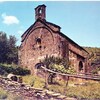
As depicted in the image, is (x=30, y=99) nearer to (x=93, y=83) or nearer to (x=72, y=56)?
(x=93, y=83)

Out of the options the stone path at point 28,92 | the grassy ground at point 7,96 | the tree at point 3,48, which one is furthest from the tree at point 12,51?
the grassy ground at point 7,96

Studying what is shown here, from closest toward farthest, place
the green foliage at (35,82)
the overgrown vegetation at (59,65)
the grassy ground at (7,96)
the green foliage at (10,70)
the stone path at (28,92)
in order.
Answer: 1. the stone path at (28,92)
2. the grassy ground at (7,96)
3. the green foliage at (35,82)
4. the overgrown vegetation at (59,65)
5. the green foliage at (10,70)

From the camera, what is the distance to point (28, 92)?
7.06 metres

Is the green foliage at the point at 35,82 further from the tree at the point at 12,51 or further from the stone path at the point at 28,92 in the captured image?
the tree at the point at 12,51

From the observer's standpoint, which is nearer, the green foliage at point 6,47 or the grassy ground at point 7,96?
the grassy ground at point 7,96

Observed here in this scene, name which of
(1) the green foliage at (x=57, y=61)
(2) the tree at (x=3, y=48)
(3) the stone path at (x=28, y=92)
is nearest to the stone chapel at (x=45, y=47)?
(1) the green foliage at (x=57, y=61)

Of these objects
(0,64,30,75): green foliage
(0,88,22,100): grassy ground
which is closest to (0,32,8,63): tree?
(0,64,30,75): green foliage

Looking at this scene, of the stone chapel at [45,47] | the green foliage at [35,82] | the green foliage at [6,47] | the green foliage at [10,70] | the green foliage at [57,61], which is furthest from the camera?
the stone chapel at [45,47]

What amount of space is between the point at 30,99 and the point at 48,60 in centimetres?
371

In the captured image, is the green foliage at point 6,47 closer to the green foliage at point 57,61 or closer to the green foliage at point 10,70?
the green foliage at point 10,70

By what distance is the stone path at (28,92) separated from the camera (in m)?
6.62

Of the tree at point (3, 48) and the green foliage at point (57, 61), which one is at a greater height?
the tree at point (3, 48)

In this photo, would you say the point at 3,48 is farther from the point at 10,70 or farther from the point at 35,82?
the point at 35,82

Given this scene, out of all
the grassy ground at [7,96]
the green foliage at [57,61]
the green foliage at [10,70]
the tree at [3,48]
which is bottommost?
the grassy ground at [7,96]
